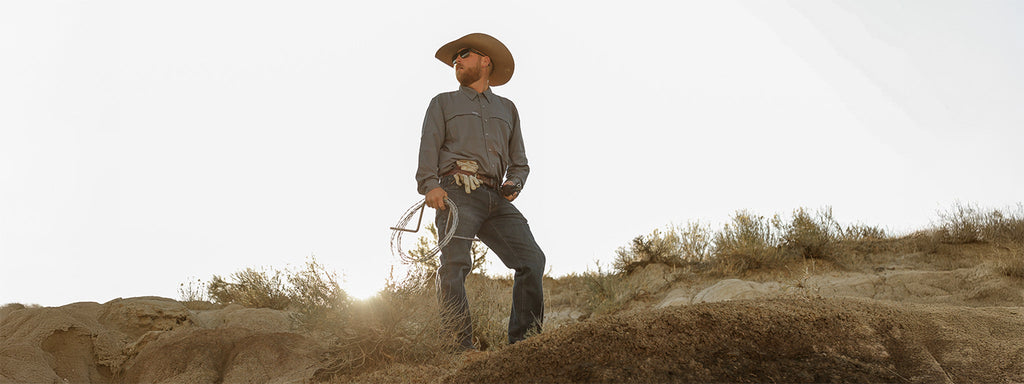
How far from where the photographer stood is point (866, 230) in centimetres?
1181

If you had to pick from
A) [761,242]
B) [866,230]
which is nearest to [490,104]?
[761,242]

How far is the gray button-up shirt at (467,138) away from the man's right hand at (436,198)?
6 cm

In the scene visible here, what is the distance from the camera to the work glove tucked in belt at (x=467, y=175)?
4492 millimetres

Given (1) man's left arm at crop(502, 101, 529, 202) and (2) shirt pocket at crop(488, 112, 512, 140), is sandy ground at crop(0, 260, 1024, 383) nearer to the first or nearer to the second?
(1) man's left arm at crop(502, 101, 529, 202)

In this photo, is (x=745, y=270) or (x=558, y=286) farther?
(x=558, y=286)

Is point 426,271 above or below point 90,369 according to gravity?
above

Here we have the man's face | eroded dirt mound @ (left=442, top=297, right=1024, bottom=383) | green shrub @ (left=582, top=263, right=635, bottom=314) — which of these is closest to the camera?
eroded dirt mound @ (left=442, top=297, right=1024, bottom=383)

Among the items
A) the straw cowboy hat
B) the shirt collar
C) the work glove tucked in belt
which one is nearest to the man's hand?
the work glove tucked in belt

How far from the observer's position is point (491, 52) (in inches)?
205

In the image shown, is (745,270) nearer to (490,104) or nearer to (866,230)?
(866,230)

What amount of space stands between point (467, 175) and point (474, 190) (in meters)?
0.12

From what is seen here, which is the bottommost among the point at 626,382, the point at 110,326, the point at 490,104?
the point at 626,382

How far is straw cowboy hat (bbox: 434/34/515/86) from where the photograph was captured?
5.14m

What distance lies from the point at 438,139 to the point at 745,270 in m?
7.17
